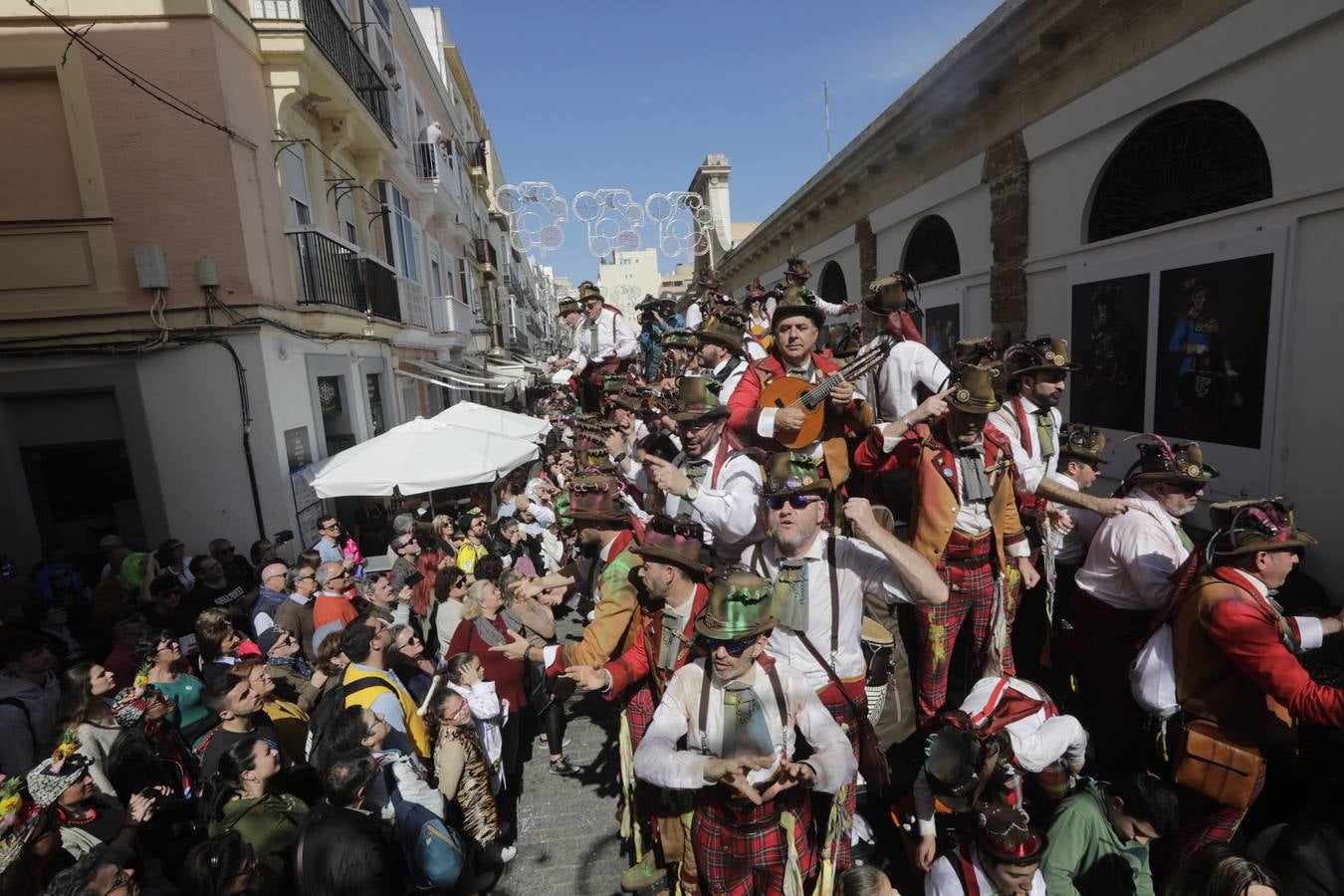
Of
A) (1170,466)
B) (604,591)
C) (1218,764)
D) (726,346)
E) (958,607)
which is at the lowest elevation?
(1218,764)

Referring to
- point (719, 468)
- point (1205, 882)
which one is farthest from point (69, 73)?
point (1205, 882)

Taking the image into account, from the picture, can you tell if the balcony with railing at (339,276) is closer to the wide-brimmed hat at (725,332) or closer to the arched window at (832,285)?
the wide-brimmed hat at (725,332)

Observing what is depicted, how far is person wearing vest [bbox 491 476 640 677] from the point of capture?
3229 millimetres

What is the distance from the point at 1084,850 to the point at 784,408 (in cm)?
240

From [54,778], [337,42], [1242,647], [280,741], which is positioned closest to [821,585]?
[1242,647]

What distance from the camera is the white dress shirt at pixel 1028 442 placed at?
151 inches

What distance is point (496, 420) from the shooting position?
10797mm

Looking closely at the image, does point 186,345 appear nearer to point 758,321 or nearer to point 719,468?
point 758,321

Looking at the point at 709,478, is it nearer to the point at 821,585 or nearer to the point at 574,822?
the point at 821,585

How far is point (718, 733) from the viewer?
247 cm

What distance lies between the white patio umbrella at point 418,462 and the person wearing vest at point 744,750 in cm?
616

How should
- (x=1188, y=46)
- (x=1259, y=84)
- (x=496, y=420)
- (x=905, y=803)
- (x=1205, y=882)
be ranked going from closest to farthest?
(x=1205, y=882) → (x=905, y=803) → (x=1259, y=84) → (x=1188, y=46) → (x=496, y=420)

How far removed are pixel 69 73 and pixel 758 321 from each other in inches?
355

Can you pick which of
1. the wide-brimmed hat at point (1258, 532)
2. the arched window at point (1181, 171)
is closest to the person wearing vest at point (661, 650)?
the wide-brimmed hat at point (1258, 532)
